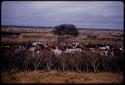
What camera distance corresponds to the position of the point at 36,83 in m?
4.05

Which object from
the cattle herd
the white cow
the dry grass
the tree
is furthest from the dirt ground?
the tree

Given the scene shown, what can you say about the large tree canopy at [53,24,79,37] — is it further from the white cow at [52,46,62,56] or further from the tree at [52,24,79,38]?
the white cow at [52,46,62,56]

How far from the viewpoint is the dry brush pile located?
4734 millimetres

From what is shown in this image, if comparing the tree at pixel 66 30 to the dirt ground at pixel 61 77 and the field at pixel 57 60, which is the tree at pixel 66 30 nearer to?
the field at pixel 57 60

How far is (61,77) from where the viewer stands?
4527 mm

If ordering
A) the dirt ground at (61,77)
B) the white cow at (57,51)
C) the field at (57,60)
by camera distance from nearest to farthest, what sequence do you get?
the dirt ground at (61,77)
the field at (57,60)
the white cow at (57,51)

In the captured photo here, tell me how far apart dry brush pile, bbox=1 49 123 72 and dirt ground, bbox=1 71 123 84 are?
0.15m

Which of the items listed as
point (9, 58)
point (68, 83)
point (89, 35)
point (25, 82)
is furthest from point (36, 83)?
point (89, 35)

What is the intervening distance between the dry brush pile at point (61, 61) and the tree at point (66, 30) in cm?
52

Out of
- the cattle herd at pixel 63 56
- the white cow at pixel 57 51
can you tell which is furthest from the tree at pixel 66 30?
the white cow at pixel 57 51

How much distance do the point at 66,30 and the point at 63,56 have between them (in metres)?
0.69

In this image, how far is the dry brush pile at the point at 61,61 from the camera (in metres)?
4.73

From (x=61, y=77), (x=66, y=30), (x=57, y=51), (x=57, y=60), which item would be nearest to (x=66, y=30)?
(x=66, y=30)

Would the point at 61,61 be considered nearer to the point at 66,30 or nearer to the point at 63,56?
the point at 63,56
